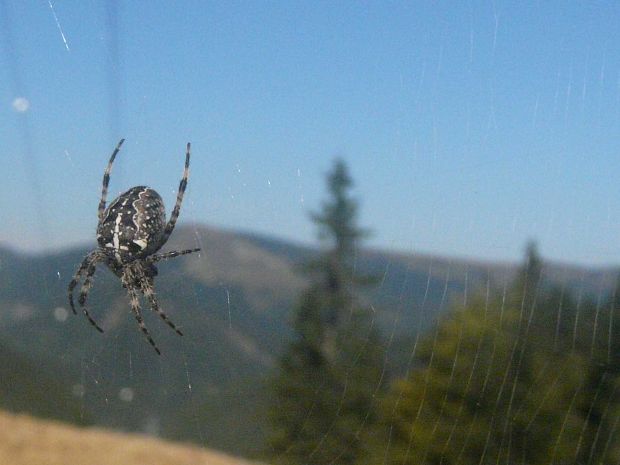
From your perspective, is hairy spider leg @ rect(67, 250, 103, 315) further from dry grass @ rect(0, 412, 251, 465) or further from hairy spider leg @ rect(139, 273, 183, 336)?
dry grass @ rect(0, 412, 251, 465)

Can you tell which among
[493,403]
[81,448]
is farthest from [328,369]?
[81,448]

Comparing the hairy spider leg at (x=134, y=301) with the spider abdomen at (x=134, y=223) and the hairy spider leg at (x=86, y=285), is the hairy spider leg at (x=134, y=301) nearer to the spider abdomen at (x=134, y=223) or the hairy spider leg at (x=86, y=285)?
the hairy spider leg at (x=86, y=285)

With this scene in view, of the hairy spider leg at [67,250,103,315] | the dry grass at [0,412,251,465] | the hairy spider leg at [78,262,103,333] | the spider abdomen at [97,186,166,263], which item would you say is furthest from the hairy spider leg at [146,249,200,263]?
the dry grass at [0,412,251,465]

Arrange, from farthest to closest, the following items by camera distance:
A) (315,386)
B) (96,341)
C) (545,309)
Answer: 1. (315,386)
2. (545,309)
3. (96,341)

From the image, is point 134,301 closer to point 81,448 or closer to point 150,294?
point 150,294

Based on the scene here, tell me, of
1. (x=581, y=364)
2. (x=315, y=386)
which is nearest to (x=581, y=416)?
(x=581, y=364)

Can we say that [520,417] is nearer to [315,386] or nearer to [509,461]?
[509,461]

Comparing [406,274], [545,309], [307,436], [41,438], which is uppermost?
[406,274]

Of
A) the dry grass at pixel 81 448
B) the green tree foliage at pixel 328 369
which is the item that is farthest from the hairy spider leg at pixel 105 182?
the dry grass at pixel 81 448
